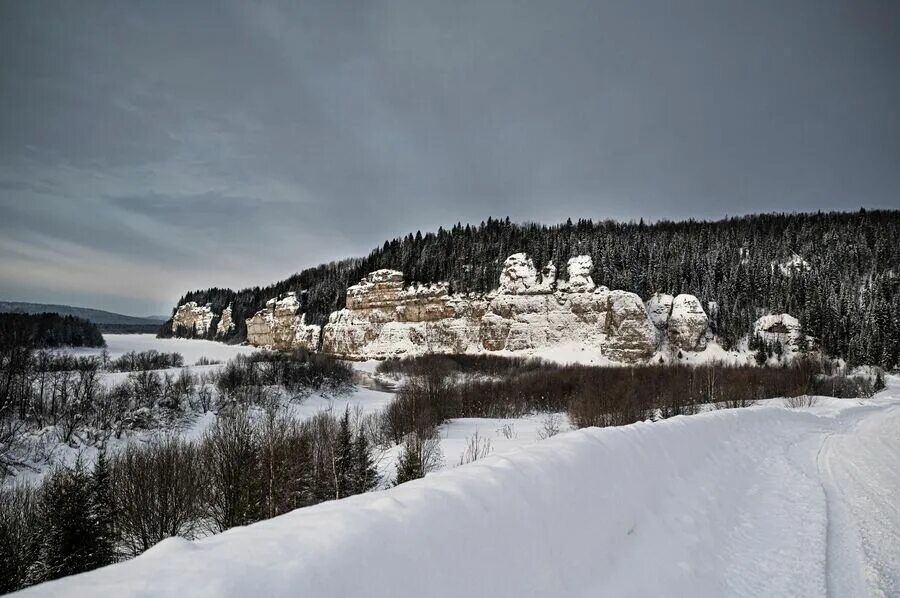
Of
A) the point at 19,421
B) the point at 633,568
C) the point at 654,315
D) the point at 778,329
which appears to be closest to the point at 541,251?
the point at 654,315

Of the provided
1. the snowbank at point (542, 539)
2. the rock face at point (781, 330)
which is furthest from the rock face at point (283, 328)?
the snowbank at point (542, 539)

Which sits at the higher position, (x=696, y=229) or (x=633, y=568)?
(x=696, y=229)

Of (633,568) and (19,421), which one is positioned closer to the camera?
(633,568)

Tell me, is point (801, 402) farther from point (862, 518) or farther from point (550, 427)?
point (862, 518)

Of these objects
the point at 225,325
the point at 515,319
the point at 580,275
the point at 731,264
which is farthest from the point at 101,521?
the point at 225,325

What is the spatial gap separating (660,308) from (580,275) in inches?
620

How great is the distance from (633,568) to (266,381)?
58.6 meters

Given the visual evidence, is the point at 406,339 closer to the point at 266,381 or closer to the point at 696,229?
the point at 266,381

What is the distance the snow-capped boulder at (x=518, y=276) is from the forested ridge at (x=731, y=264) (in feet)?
14.6

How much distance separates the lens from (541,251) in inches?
3708

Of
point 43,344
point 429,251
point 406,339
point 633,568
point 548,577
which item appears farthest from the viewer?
point 429,251

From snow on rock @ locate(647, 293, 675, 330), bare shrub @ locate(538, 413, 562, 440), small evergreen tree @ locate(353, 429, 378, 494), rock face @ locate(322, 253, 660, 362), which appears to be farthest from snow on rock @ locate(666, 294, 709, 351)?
small evergreen tree @ locate(353, 429, 378, 494)

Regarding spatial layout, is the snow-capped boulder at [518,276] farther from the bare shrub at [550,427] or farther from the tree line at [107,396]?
the bare shrub at [550,427]

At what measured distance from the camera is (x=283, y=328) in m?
114
